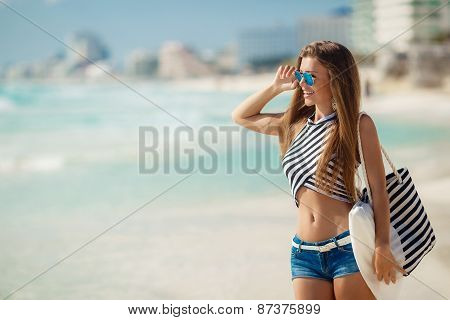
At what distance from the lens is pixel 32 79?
44.4 metres

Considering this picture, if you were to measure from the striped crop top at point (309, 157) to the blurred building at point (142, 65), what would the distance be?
5170 cm

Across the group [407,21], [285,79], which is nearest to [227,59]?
[407,21]

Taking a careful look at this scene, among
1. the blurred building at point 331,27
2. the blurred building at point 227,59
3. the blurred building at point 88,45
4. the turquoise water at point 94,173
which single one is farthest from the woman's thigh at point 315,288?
the blurred building at point 227,59

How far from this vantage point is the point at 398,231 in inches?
70.8

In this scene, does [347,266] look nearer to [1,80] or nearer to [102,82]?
[102,82]

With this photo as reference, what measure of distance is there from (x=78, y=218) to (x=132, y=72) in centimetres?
4692

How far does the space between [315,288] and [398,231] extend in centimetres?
28

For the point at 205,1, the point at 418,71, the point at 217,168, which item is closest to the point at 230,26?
the point at 205,1

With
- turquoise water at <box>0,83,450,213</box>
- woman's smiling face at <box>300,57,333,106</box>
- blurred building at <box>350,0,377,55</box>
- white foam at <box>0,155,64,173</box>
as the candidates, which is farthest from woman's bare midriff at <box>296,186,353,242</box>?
blurred building at <box>350,0,377,55</box>

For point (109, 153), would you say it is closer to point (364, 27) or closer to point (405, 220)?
point (405, 220)

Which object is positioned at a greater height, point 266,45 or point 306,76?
point 266,45

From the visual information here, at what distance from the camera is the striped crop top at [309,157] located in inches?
69.7

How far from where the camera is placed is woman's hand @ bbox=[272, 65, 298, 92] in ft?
6.36

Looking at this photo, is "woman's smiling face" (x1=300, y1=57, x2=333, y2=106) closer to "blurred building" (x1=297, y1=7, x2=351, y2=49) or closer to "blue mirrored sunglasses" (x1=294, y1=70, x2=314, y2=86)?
"blue mirrored sunglasses" (x1=294, y1=70, x2=314, y2=86)
